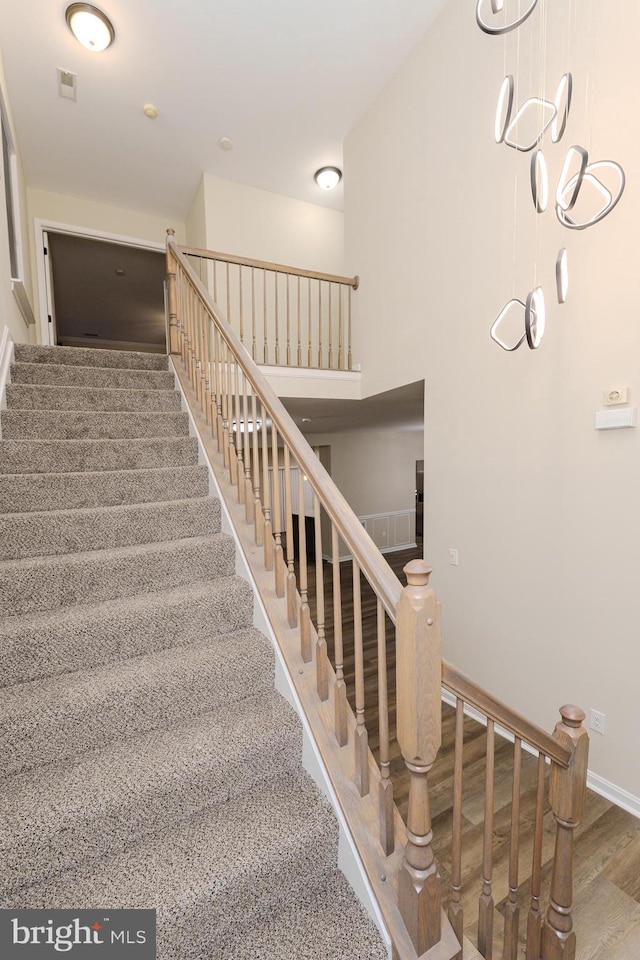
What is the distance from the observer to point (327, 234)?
5574 mm

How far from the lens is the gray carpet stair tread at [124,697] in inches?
54.4

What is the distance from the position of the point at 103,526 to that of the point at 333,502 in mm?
1291

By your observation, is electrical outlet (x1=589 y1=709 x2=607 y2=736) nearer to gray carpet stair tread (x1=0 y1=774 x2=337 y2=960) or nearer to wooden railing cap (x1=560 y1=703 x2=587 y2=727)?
wooden railing cap (x1=560 y1=703 x2=587 y2=727)

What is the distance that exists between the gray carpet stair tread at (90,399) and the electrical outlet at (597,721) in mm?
3008

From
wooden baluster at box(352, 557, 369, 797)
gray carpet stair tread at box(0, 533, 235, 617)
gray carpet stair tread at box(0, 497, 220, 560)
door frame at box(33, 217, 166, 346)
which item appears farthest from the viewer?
door frame at box(33, 217, 166, 346)

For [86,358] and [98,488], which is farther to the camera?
[86,358]

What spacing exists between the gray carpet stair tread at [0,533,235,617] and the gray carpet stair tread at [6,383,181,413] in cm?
120

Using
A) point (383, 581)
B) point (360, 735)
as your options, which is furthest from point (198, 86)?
point (360, 735)

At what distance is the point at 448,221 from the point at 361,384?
1496 mm

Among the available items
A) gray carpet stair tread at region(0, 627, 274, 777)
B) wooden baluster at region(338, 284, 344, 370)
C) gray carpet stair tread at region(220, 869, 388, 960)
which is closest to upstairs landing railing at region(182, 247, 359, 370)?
wooden baluster at region(338, 284, 344, 370)

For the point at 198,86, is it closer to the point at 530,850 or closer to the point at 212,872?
the point at 212,872

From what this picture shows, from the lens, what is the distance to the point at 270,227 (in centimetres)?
520

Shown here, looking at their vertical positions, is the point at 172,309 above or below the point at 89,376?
above

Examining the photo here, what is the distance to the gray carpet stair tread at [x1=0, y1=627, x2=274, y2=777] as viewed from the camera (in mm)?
1381
